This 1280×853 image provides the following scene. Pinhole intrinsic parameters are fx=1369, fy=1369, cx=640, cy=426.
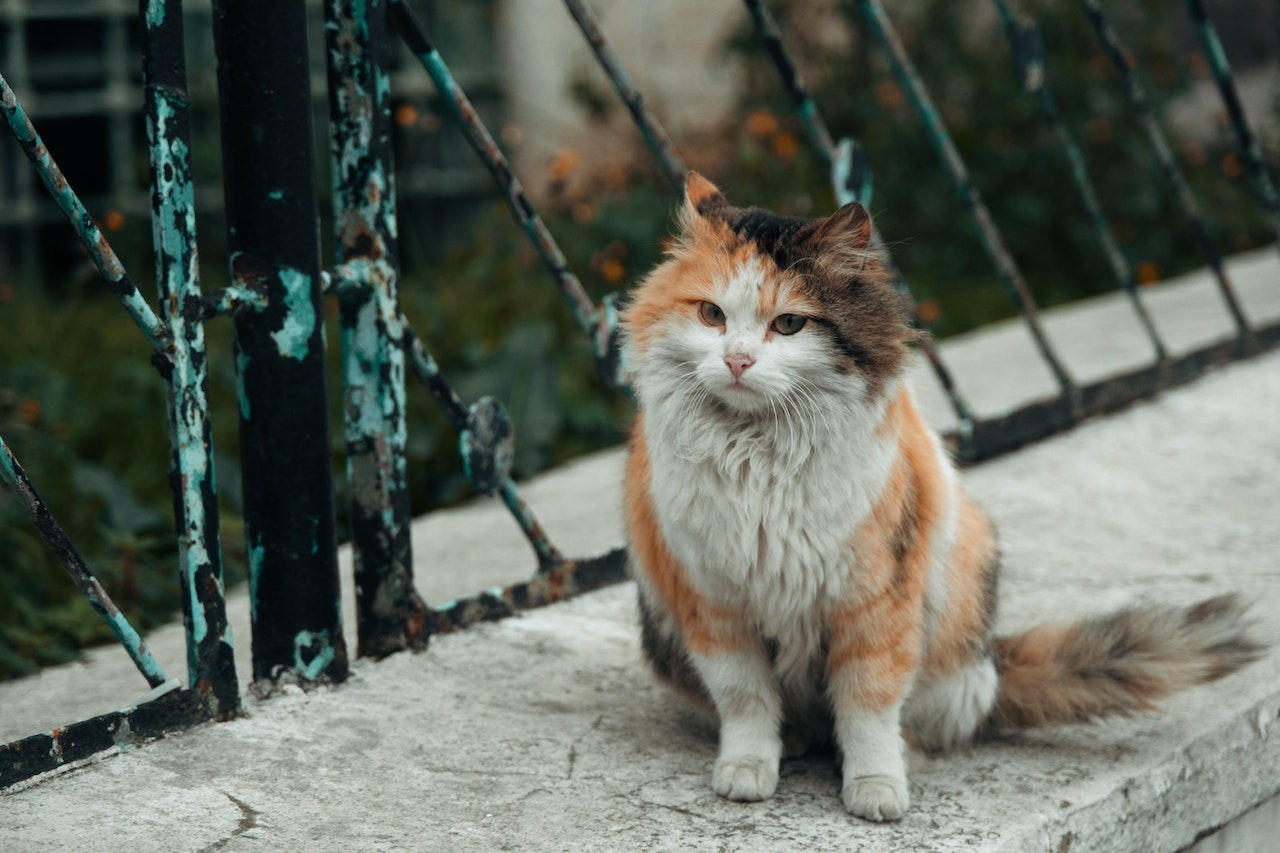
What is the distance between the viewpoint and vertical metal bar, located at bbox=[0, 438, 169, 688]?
1.68m

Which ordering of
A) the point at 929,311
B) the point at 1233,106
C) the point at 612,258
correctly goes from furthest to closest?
1. the point at 929,311
2. the point at 612,258
3. the point at 1233,106

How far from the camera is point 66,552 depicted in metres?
1.75

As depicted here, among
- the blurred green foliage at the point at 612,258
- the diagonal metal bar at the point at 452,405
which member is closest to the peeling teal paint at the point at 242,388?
the diagonal metal bar at the point at 452,405

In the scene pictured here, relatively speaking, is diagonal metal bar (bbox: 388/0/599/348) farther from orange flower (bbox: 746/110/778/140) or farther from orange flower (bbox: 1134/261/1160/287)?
orange flower (bbox: 1134/261/1160/287)

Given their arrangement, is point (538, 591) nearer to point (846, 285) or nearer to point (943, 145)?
point (846, 285)

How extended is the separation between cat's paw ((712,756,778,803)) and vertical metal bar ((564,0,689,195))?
0.88 metres

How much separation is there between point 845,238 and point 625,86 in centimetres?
71

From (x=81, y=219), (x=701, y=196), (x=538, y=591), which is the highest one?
(x=81, y=219)

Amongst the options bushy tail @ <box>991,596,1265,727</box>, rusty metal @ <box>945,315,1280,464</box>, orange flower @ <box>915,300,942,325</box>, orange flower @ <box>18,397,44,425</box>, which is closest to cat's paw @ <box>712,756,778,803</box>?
bushy tail @ <box>991,596,1265,727</box>

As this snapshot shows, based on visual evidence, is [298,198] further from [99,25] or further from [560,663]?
[99,25]

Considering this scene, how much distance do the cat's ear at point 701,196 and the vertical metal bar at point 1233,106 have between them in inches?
77.7

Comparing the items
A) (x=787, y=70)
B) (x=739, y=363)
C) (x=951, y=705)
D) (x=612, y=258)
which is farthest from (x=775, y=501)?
(x=612, y=258)

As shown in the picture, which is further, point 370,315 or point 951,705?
point 370,315

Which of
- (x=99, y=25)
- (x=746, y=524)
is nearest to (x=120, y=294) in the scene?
(x=746, y=524)
